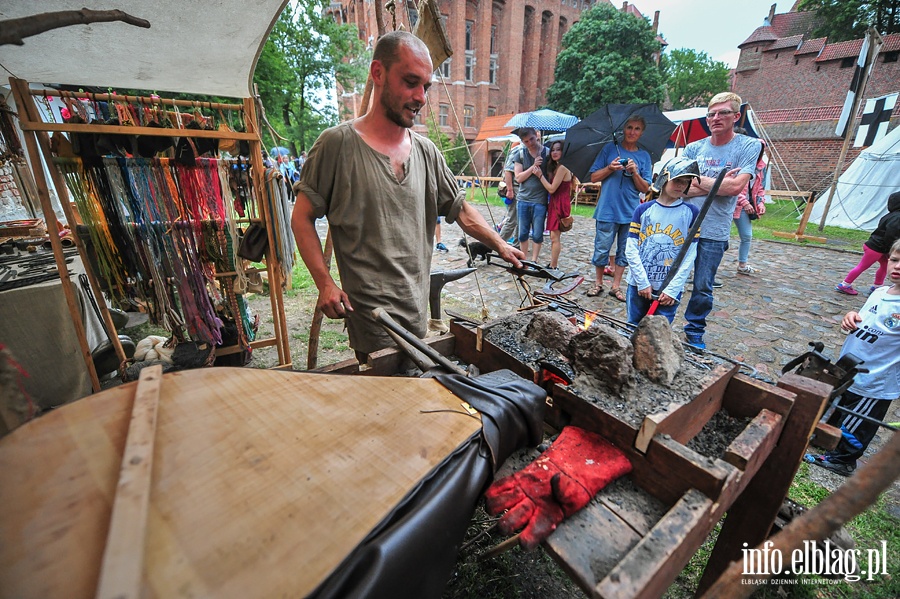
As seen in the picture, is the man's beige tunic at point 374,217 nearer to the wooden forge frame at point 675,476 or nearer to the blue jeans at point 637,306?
the wooden forge frame at point 675,476

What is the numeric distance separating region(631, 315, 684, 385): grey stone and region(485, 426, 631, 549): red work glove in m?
0.35

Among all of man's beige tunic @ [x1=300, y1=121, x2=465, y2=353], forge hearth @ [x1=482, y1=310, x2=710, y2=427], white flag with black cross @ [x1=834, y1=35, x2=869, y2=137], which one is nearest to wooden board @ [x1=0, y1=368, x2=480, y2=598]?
forge hearth @ [x1=482, y1=310, x2=710, y2=427]

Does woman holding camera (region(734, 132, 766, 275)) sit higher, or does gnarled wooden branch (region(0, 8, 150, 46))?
gnarled wooden branch (region(0, 8, 150, 46))

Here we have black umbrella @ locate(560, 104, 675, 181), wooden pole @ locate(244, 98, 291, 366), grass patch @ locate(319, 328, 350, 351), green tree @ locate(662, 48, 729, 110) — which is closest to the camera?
wooden pole @ locate(244, 98, 291, 366)

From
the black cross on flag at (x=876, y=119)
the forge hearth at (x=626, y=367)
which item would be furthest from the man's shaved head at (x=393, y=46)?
the black cross on flag at (x=876, y=119)

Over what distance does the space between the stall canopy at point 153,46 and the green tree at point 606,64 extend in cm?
2807

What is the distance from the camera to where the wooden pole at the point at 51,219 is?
2.21 metres

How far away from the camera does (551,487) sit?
3.14 feet

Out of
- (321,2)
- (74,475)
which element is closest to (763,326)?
(74,475)

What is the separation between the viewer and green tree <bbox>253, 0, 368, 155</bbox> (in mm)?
17188

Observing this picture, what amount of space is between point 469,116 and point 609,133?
28.4 metres

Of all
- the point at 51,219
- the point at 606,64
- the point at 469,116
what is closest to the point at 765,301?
the point at 51,219

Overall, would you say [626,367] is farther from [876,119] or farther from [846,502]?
[876,119]

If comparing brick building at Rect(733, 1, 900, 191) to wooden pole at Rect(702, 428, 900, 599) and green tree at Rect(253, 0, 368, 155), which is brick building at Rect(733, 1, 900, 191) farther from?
green tree at Rect(253, 0, 368, 155)
